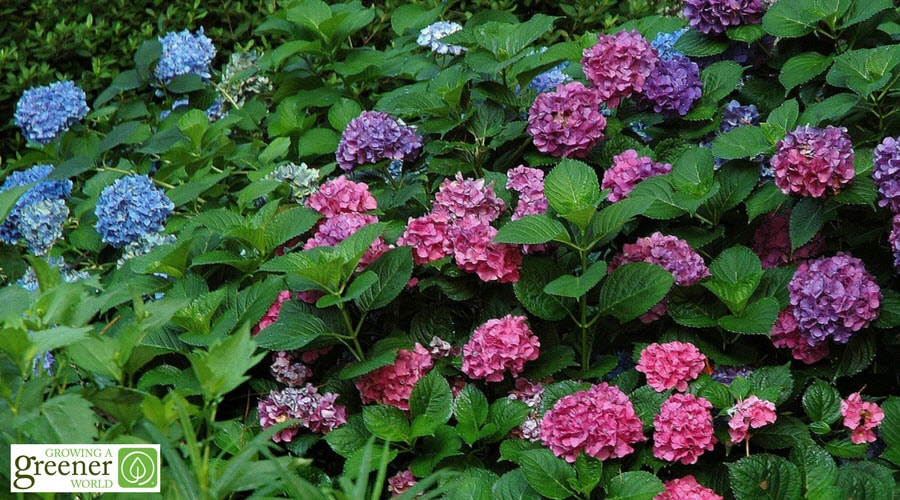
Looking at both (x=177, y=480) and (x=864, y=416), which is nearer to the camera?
(x=177, y=480)

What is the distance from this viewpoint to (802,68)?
8.77ft

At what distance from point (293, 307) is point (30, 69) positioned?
3.21 metres

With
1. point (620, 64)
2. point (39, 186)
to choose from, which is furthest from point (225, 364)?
point (39, 186)

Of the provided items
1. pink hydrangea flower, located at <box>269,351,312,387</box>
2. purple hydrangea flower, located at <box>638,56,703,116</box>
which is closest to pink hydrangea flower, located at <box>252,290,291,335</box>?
pink hydrangea flower, located at <box>269,351,312,387</box>

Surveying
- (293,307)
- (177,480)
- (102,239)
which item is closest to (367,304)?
(293,307)

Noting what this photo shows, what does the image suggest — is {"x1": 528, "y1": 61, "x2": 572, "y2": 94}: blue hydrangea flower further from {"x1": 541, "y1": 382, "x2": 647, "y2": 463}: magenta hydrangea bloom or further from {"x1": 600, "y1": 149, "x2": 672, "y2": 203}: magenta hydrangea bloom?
{"x1": 541, "y1": 382, "x2": 647, "y2": 463}: magenta hydrangea bloom

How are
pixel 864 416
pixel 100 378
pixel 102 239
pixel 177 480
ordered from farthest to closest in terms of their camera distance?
1. pixel 102 239
2. pixel 100 378
3. pixel 864 416
4. pixel 177 480

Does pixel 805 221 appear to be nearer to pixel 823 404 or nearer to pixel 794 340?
pixel 794 340

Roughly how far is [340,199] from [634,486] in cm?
105

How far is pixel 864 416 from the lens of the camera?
2207 mm

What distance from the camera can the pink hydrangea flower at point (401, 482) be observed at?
2.32m

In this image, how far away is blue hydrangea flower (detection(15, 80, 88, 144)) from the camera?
372 centimetres

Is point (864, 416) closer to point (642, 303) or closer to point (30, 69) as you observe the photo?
point (642, 303)

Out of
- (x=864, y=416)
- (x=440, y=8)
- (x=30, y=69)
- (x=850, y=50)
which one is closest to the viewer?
(x=864, y=416)
